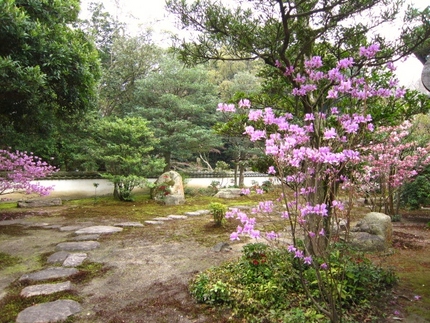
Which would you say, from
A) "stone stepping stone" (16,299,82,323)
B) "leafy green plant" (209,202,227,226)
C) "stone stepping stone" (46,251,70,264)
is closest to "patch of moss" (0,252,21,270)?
"stone stepping stone" (46,251,70,264)

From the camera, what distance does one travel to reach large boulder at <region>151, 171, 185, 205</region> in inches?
336

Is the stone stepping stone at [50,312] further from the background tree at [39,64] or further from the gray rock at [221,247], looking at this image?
the background tree at [39,64]

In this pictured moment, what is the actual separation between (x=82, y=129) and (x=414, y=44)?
362 inches

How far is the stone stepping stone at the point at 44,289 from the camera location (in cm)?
240

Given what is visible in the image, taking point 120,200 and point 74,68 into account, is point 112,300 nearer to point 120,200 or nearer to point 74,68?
point 74,68

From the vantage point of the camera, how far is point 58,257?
3.35 meters

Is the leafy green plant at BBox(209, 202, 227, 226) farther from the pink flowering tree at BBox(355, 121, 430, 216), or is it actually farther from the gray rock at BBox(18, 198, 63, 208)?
the gray rock at BBox(18, 198, 63, 208)

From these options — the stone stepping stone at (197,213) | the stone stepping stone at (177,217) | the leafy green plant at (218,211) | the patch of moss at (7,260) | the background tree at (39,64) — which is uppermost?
the background tree at (39,64)

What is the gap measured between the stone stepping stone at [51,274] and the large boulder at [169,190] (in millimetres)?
5509

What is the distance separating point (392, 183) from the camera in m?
6.00

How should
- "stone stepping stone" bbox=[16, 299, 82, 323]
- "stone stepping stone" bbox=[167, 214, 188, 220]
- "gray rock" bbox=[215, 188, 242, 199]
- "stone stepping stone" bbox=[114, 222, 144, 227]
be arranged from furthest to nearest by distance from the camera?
"gray rock" bbox=[215, 188, 242, 199]
"stone stepping stone" bbox=[167, 214, 188, 220]
"stone stepping stone" bbox=[114, 222, 144, 227]
"stone stepping stone" bbox=[16, 299, 82, 323]

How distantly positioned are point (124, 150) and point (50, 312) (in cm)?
642

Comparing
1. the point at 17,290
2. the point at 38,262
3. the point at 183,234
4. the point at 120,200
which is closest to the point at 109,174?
the point at 120,200

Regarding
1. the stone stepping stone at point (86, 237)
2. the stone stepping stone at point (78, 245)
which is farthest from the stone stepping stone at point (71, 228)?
the stone stepping stone at point (78, 245)
